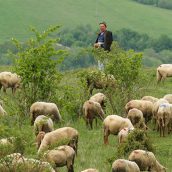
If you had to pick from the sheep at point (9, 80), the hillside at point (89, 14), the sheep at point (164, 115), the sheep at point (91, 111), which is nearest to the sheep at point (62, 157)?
the sheep at point (164, 115)

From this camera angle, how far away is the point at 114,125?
64.4ft

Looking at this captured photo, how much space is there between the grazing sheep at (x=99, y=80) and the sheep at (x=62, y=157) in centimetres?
858

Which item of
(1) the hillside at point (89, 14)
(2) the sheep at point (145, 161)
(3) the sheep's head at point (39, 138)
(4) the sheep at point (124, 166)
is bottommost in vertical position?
(1) the hillside at point (89, 14)

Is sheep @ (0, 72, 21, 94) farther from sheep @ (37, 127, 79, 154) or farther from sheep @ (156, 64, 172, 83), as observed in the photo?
sheep @ (37, 127, 79, 154)

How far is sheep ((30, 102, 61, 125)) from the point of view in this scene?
2208 cm

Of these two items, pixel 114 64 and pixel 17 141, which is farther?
pixel 114 64

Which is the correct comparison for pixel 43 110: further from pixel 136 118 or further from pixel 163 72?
pixel 163 72

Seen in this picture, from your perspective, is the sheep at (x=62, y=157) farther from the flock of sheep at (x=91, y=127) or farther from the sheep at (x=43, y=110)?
the sheep at (x=43, y=110)

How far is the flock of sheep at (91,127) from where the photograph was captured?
47.9 feet

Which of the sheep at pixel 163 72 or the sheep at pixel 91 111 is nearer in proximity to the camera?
the sheep at pixel 91 111

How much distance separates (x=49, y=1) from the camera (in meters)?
151

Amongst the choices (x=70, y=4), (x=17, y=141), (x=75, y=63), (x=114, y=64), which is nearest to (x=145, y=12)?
(x=70, y=4)

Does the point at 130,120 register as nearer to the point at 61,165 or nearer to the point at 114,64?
the point at 114,64

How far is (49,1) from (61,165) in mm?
136442
